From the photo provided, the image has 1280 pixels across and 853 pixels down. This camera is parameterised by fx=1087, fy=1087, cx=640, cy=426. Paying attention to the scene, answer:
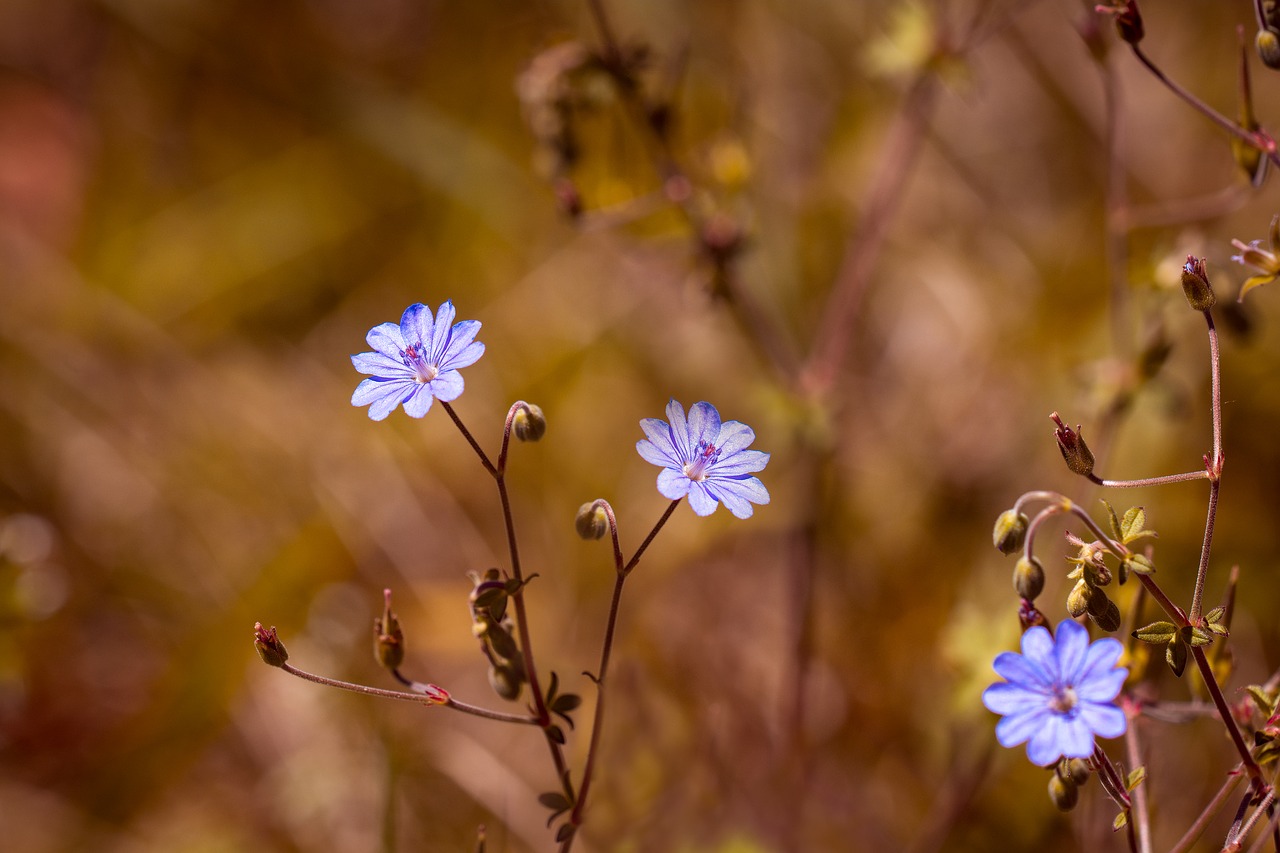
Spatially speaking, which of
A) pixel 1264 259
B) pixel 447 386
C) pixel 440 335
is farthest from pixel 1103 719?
pixel 440 335

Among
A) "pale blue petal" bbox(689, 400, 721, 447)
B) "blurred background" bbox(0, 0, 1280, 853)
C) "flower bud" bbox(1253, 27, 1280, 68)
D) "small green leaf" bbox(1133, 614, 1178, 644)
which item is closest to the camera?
"small green leaf" bbox(1133, 614, 1178, 644)

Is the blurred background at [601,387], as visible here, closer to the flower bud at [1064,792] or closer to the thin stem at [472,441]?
the flower bud at [1064,792]

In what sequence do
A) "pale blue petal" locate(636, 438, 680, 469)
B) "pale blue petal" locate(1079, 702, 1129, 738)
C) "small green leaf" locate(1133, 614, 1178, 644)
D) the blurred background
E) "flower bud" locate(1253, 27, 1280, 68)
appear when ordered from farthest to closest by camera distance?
the blurred background < "flower bud" locate(1253, 27, 1280, 68) < "pale blue petal" locate(636, 438, 680, 469) < "small green leaf" locate(1133, 614, 1178, 644) < "pale blue petal" locate(1079, 702, 1129, 738)

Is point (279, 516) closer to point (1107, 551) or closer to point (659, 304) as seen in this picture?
point (659, 304)

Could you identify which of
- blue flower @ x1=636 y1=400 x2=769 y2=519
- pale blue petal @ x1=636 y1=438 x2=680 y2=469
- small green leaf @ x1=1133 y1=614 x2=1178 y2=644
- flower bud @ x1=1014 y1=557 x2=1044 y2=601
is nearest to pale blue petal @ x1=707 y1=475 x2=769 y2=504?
blue flower @ x1=636 y1=400 x2=769 y2=519

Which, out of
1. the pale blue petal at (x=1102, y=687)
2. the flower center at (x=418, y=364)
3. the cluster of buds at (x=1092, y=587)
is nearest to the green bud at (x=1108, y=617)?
the cluster of buds at (x=1092, y=587)

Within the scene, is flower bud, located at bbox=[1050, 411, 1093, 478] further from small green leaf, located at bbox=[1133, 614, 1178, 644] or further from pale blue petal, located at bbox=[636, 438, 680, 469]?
pale blue petal, located at bbox=[636, 438, 680, 469]
